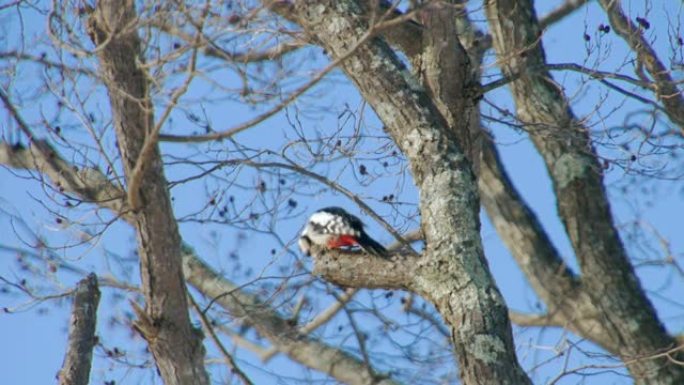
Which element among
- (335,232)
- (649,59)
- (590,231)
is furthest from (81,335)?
(590,231)

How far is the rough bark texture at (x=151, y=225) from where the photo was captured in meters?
5.21

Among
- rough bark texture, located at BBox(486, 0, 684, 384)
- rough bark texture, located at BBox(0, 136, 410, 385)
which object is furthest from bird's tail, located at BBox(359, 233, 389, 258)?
rough bark texture, located at BBox(486, 0, 684, 384)

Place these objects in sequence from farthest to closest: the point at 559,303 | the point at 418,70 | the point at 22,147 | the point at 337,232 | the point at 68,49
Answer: the point at 559,303 < the point at 22,147 < the point at 337,232 < the point at 418,70 < the point at 68,49

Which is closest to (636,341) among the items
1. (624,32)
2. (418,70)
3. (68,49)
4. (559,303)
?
(559,303)

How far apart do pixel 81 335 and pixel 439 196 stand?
66.8 inches

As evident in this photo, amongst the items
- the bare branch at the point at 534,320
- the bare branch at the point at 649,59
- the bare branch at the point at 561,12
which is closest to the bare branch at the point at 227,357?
the bare branch at the point at 649,59

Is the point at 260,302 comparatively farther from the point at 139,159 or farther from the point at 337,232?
the point at 139,159

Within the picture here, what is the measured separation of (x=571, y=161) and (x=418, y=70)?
3.52 metres

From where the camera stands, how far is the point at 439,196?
17.9 feet

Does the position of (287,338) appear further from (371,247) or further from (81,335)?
(81,335)

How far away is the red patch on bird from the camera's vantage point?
6270 mm

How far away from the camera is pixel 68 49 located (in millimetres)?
4926

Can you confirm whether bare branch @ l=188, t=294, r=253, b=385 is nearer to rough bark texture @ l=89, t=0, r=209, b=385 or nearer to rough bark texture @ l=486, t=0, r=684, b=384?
rough bark texture @ l=89, t=0, r=209, b=385

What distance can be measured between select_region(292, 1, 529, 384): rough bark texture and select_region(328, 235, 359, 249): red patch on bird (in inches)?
32.6
